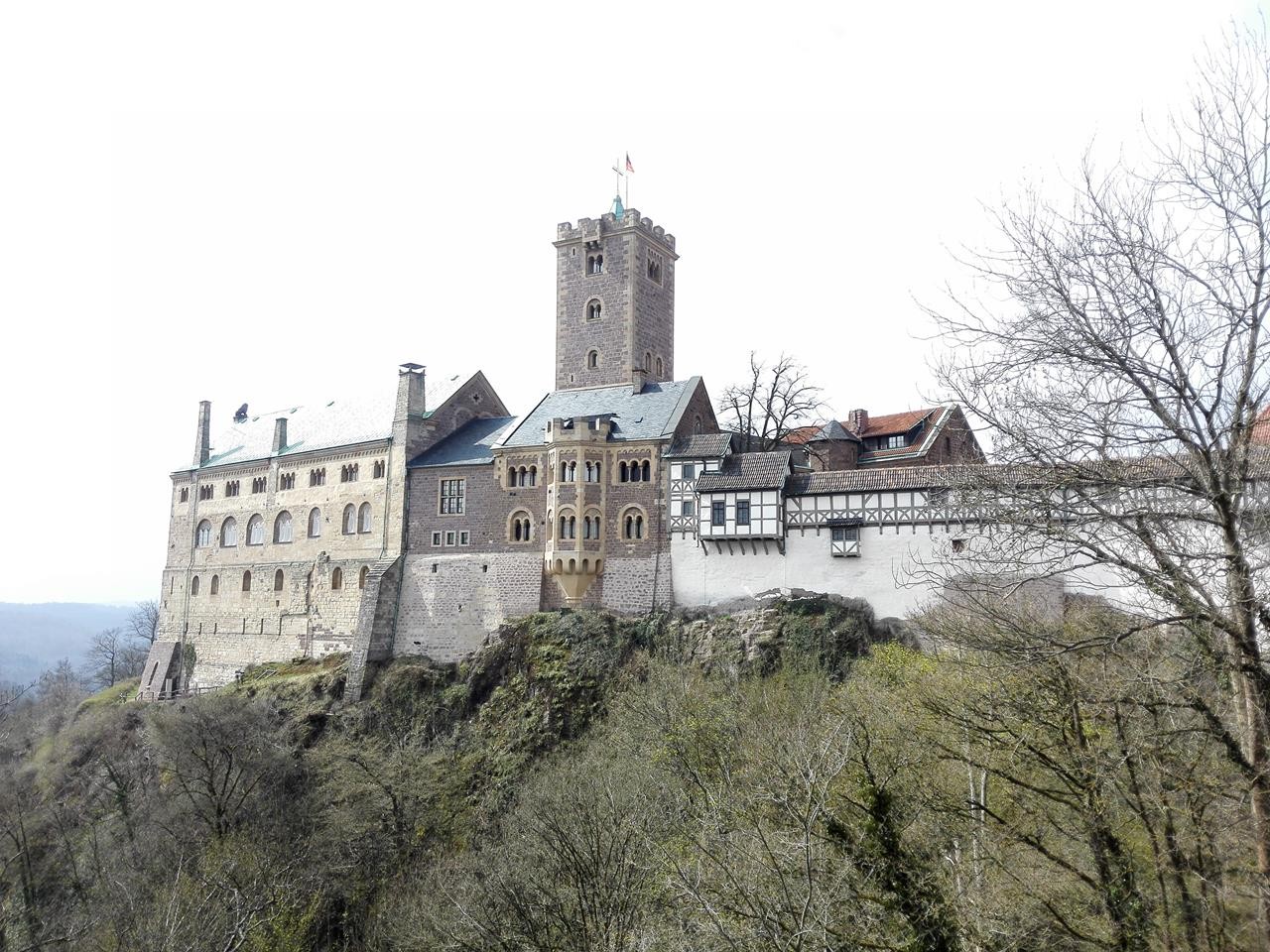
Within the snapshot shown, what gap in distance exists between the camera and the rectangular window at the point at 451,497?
42.2 meters

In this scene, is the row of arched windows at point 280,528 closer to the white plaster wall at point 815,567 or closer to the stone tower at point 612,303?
the stone tower at point 612,303

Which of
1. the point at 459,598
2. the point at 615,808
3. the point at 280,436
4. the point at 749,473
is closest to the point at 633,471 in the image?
the point at 749,473

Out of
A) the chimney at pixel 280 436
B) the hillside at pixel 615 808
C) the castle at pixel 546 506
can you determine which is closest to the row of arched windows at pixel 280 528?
the castle at pixel 546 506

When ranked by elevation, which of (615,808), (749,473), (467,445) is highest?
(467,445)

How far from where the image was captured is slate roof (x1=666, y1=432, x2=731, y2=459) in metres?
36.8

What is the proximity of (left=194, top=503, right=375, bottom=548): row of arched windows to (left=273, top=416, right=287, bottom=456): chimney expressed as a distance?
130 inches

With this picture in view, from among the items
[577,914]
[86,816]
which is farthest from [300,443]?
[577,914]

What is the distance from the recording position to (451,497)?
139ft

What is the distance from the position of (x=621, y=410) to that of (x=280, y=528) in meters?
18.4

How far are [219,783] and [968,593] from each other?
3265cm

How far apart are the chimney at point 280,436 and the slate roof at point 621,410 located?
14.4m

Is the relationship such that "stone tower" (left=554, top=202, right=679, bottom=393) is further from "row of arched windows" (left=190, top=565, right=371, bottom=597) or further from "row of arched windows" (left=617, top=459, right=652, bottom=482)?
"row of arched windows" (left=190, top=565, right=371, bottom=597)

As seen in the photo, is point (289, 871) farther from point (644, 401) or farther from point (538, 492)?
point (644, 401)

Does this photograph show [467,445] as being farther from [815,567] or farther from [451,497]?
[815,567]
